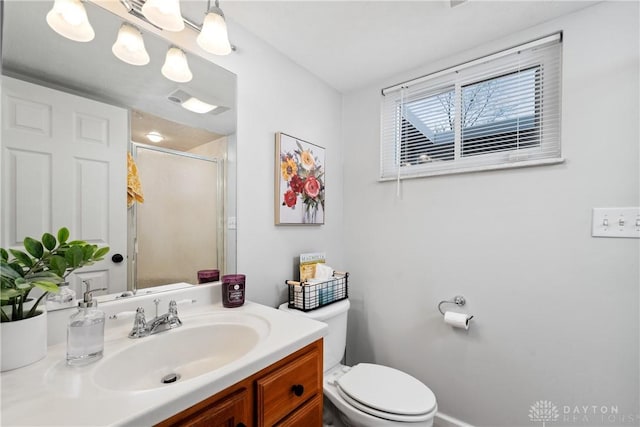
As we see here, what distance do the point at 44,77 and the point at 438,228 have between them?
175 cm

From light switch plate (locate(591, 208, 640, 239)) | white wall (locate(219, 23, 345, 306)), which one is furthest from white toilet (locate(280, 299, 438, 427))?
light switch plate (locate(591, 208, 640, 239))

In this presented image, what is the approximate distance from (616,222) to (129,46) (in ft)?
6.54

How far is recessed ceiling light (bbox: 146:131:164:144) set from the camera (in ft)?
3.47

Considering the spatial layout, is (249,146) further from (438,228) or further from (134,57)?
(438,228)

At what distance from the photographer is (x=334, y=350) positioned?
4.96 feet

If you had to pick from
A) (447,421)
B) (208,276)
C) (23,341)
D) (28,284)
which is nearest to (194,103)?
(208,276)

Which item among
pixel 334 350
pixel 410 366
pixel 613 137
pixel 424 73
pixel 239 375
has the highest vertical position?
pixel 424 73

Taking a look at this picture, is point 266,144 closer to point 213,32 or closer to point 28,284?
point 213,32

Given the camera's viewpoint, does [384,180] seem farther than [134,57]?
Yes

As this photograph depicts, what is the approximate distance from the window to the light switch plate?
0.93ft

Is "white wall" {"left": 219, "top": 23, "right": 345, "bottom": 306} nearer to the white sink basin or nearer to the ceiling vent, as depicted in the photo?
the ceiling vent

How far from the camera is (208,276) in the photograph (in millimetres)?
1224

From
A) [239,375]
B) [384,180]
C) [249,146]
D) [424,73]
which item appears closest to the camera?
[239,375]

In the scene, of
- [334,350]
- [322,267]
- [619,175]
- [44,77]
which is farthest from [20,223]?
[619,175]
